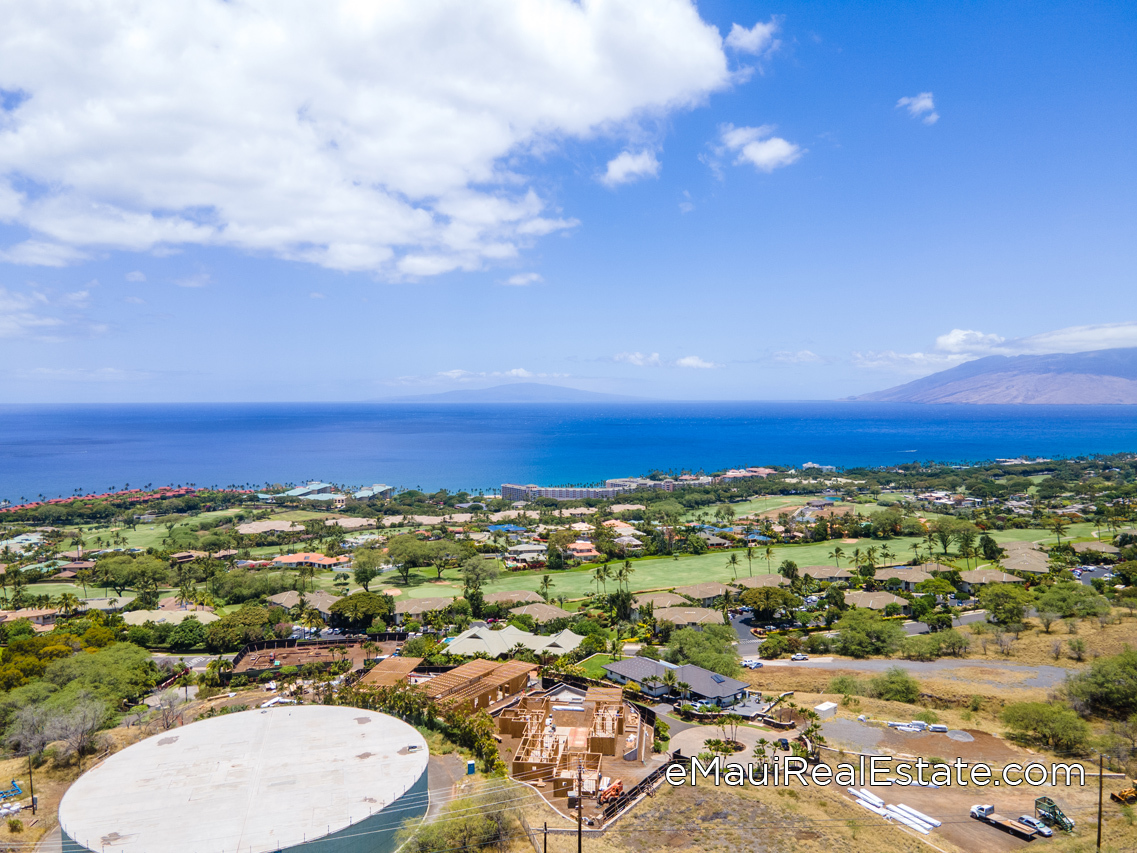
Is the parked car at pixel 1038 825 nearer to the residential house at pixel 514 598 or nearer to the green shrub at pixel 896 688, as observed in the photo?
the green shrub at pixel 896 688

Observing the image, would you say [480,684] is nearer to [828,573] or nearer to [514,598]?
[514,598]

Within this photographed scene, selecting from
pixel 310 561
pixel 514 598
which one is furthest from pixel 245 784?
pixel 310 561

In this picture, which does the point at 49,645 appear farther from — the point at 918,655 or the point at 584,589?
the point at 918,655

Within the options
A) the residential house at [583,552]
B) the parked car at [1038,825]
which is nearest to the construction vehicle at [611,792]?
the parked car at [1038,825]

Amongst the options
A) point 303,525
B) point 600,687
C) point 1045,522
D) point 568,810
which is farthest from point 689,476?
point 568,810

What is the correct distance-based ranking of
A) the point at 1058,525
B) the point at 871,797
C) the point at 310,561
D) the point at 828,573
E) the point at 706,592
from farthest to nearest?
the point at 1058,525
the point at 310,561
the point at 828,573
the point at 706,592
the point at 871,797

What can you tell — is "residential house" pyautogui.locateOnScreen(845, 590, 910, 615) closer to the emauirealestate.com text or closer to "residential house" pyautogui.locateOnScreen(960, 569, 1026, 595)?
"residential house" pyautogui.locateOnScreen(960, 569, 1026, 595)

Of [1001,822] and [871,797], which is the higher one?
[1001,822]
